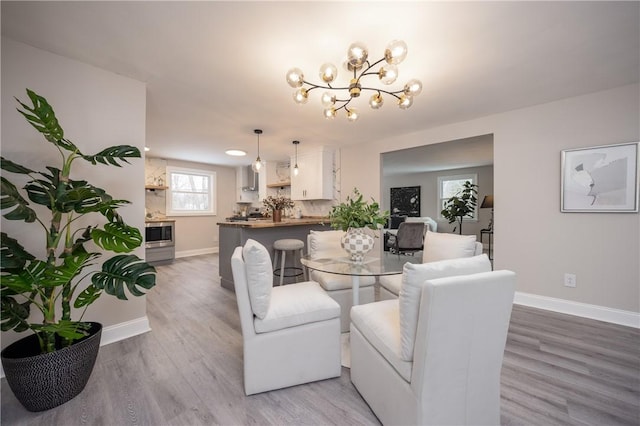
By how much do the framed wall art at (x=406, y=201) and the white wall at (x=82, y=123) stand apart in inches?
331

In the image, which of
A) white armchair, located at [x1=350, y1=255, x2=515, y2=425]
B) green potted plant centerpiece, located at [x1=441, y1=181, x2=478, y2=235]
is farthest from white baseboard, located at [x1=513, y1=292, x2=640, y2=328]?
green potted plant centerpiece, located at [x1=441, y1=181, x2=478, y2=235]

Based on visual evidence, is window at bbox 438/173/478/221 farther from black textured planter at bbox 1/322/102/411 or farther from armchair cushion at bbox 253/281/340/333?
black textured planter at bbox 1/322/102/411

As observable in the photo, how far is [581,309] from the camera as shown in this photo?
110 inches

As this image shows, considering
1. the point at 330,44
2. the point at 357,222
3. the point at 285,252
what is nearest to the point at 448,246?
the point at 357,222

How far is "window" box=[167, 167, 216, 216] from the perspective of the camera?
6.32 meters

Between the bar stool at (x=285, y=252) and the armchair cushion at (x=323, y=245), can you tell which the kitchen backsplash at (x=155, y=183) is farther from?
the armchair cushion at (x=323, y=245)

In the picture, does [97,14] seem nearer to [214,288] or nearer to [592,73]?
[214,288]

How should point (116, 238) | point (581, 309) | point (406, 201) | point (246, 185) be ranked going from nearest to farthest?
point (116, 238) < point (581, 309) < point (246, 185) < point (406, 201)

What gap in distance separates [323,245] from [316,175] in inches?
104

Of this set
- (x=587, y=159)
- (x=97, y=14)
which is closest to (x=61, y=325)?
(x=97, y=14)

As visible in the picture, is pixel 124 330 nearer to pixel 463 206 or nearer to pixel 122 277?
pixel 122 277

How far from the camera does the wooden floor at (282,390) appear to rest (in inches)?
57.6

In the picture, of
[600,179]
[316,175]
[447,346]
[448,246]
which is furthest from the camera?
[316,175]

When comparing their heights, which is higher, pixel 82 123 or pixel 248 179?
pixel 248 179
